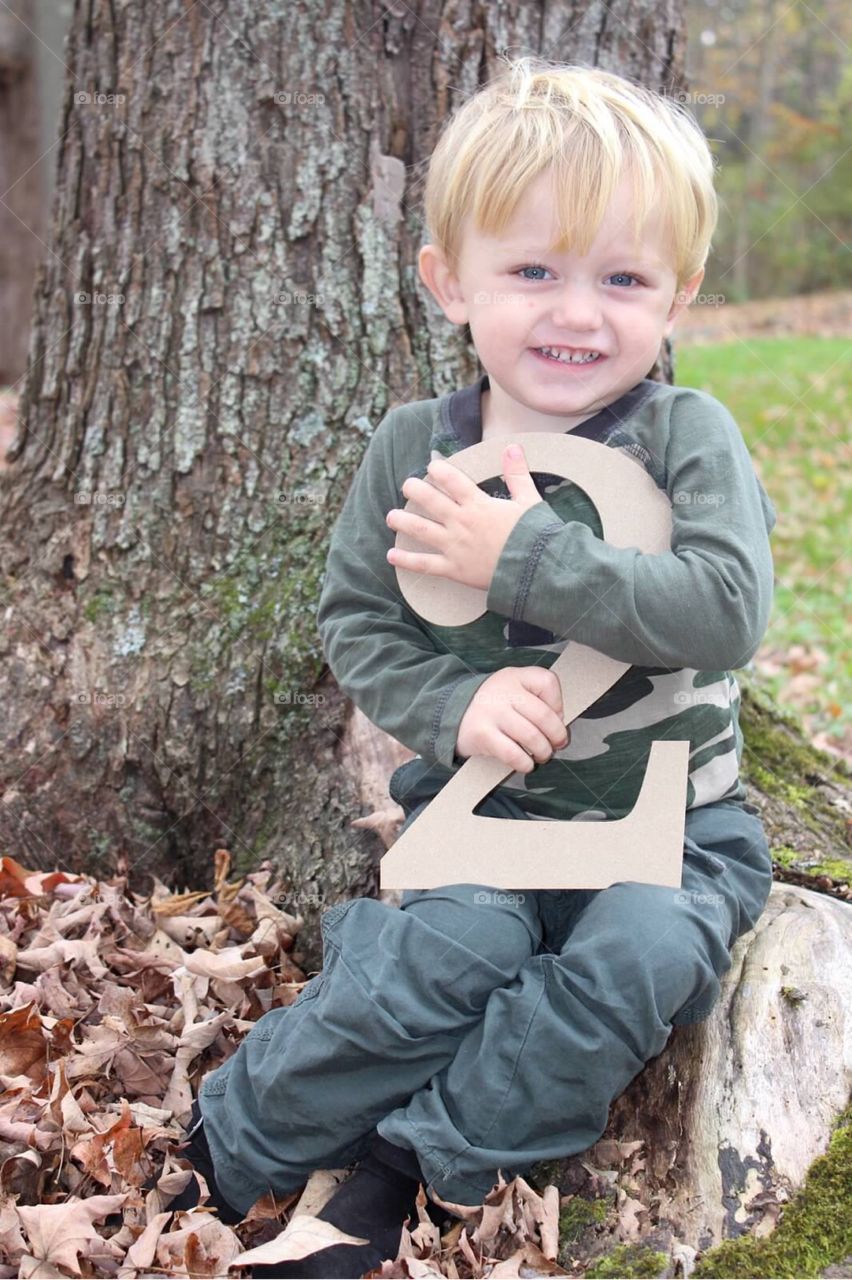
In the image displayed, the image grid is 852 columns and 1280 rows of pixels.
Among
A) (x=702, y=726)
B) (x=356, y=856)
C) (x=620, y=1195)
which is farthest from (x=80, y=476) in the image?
(x=620, y=1195)

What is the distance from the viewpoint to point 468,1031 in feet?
6.46

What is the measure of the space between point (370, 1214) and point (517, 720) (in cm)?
84

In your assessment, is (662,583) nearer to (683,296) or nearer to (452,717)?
(452,717)

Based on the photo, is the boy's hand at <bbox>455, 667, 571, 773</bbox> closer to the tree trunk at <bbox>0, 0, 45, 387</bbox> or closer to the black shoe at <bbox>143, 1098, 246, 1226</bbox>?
the black shoe at <bbox>143, 1098, 246, 1226</bbox>

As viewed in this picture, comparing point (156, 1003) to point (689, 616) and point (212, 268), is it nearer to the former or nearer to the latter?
point (689, 616)

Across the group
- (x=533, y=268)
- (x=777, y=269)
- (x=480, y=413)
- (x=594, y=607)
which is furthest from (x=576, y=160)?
(x=777, y=269)

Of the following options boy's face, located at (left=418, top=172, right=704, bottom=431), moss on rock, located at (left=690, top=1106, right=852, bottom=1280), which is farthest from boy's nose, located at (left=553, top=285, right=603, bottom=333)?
moss on rock, located at (left=690, top=1106, right=852, bottom=1280)

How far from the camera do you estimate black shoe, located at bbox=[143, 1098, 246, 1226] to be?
2.03 m

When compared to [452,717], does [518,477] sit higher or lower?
higher

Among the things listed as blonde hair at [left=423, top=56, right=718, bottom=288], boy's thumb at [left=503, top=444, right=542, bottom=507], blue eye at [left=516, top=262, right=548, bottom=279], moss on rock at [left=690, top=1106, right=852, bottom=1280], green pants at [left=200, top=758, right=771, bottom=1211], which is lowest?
moss on rock at [left=690, top=1106, right=852, bottom=1280]

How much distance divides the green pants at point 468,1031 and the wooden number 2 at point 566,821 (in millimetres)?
45

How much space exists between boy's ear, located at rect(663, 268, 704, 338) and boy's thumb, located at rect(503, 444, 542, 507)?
398mm

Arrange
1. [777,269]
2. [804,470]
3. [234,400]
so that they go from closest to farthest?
1. [234,400]
2. [804,470]
3. [777,269]

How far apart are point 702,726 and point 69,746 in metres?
1.54
